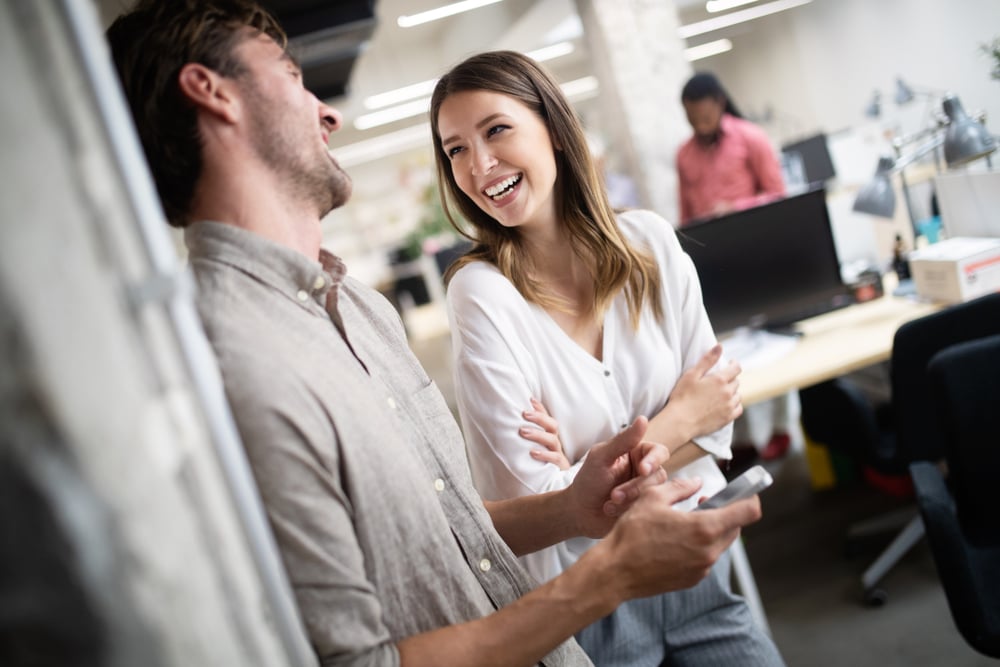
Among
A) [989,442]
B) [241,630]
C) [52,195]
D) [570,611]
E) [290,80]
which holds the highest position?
[290,80]

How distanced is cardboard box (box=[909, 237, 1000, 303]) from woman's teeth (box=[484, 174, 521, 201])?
5.85 ft

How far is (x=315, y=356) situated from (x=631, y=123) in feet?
14.2

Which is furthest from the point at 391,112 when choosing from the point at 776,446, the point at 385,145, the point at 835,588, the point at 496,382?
the point at 496,382

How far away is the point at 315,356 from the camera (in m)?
0.82

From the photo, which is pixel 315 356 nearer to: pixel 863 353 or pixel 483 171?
pixel 483 171

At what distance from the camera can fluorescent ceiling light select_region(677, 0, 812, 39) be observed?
554cm

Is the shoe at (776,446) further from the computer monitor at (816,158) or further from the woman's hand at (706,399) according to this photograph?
the computer monitor at (816,158)

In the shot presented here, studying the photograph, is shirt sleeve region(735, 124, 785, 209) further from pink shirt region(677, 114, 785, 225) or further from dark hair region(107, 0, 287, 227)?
dark hair region(107, 0, 287, 227)

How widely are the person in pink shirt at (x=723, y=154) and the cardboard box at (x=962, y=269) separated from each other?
1115 mm

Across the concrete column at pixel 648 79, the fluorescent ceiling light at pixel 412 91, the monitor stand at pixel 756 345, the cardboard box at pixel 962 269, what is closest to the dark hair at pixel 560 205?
the monitor stand at pixel 756 345

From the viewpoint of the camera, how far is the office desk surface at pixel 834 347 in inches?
89.0

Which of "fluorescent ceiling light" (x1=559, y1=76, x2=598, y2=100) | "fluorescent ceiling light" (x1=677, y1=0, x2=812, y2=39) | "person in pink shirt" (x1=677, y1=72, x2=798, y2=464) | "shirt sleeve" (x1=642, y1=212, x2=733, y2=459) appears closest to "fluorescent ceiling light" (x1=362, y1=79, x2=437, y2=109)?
"fluorescent ceiling light" (x1=677, y1=0, x2=812, y2=39)

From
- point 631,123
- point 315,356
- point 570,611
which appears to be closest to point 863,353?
point 570,611

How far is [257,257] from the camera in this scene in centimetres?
85
